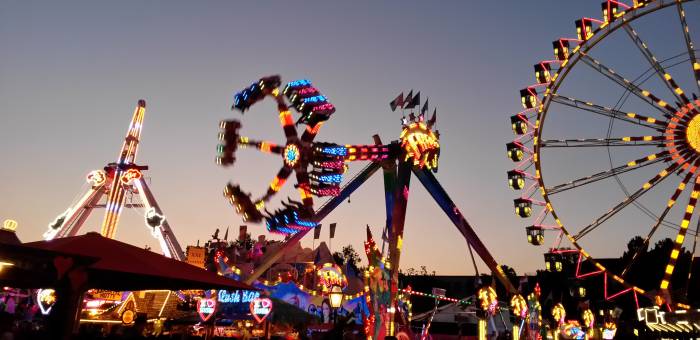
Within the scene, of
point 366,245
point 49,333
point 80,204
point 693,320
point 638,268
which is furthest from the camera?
point 638,268

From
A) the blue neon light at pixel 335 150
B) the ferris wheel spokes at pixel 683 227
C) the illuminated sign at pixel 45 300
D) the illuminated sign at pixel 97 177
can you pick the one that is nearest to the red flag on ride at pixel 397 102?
the blue neon light at pixel 335 150

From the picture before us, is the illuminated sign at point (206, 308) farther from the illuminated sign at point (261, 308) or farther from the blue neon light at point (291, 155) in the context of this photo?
the blue neon light at point (291, 155)

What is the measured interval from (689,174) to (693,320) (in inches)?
433

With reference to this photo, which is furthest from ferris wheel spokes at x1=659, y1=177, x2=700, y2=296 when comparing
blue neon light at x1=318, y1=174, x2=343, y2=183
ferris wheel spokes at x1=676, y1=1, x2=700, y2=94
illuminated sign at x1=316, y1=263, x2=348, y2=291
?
illuminated sign at x1=316, y1=263, x2=348, y2=291

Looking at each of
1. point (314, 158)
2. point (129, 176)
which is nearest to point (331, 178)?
point (314, 158)

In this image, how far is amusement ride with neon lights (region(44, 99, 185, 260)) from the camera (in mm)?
33344

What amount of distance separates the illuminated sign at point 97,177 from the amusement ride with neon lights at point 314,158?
15.0m

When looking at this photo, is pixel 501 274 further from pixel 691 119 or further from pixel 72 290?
pixel 72 290

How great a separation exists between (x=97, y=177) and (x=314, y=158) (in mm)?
20091

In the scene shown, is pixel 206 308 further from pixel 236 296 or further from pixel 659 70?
pixel 659 70

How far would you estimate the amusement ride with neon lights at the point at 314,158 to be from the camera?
69.1 feet

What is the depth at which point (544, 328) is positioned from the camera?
3212cm

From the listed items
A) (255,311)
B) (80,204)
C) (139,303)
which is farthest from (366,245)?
(80,204)

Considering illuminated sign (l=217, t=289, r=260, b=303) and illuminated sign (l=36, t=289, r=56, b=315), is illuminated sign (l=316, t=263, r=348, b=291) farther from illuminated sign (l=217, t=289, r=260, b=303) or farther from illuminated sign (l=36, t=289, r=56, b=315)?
illuminated sign (l=36, t=289, r=56, b=315)
